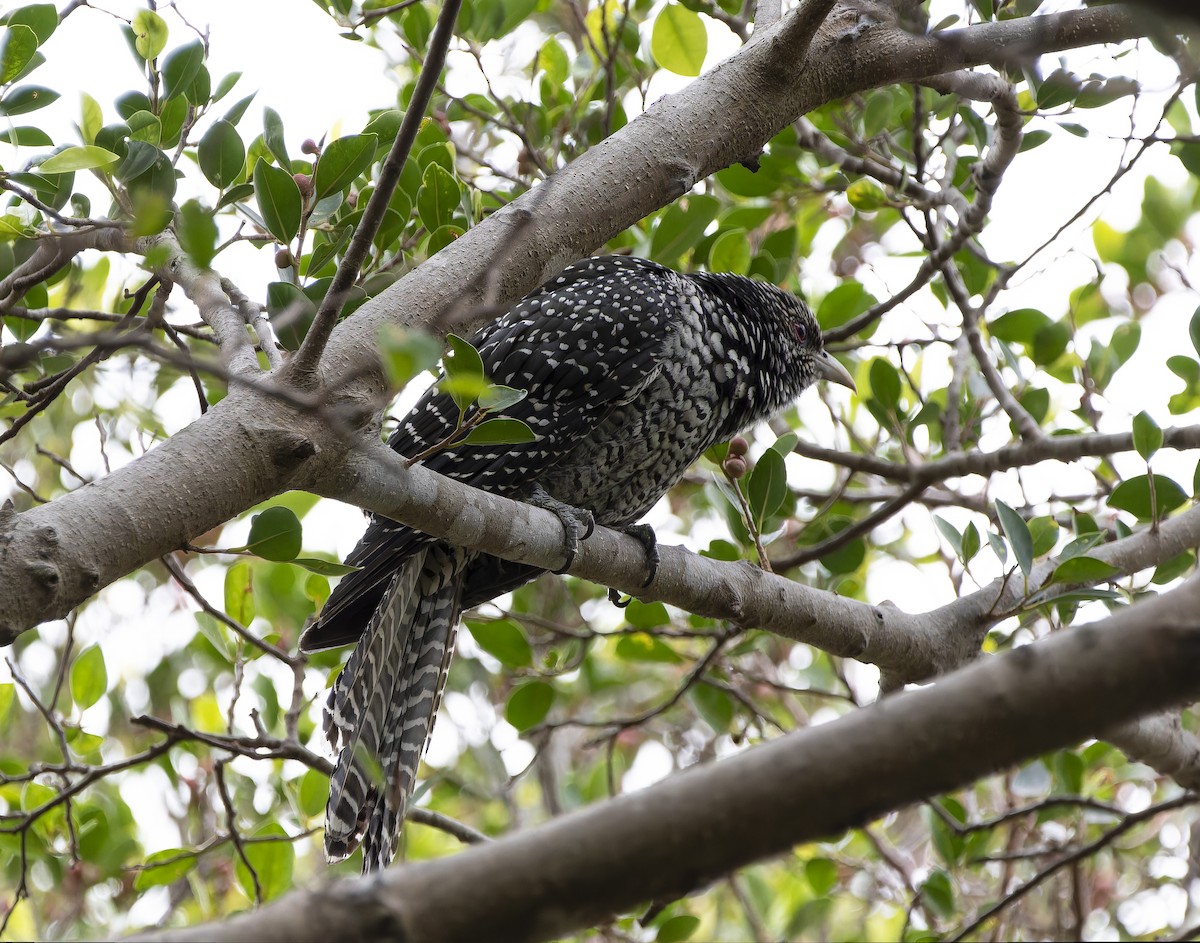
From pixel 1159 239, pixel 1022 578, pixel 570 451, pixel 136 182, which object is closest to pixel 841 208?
pixel 1159 239

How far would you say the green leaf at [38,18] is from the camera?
111 inches

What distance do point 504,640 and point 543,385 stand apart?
0.90 m

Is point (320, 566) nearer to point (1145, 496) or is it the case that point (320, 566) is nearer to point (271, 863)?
point (271, 863)

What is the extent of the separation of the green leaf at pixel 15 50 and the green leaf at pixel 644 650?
254 centimetres

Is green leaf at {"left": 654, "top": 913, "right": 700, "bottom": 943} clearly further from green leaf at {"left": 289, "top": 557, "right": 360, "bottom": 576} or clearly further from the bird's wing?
green leaf at {"left": 289, "top": 557, "right": 360, "bottom": 576}

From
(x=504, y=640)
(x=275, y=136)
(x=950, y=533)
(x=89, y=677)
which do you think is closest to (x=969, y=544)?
(x=950, y=533)

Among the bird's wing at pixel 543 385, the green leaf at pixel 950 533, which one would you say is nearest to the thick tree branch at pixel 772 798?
the green leaf at pixel 950 533

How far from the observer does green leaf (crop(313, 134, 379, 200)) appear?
2758 mm

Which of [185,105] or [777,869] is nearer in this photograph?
[185,105]

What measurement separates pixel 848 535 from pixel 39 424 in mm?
4297

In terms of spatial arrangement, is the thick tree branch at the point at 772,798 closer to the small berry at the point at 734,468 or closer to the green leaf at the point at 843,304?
the small berry at the point at 734,468

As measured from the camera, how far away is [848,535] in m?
3.59

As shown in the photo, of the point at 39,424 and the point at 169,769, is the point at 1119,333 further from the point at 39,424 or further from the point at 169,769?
the point at 39,424

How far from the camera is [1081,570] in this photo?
3057 millimetres
